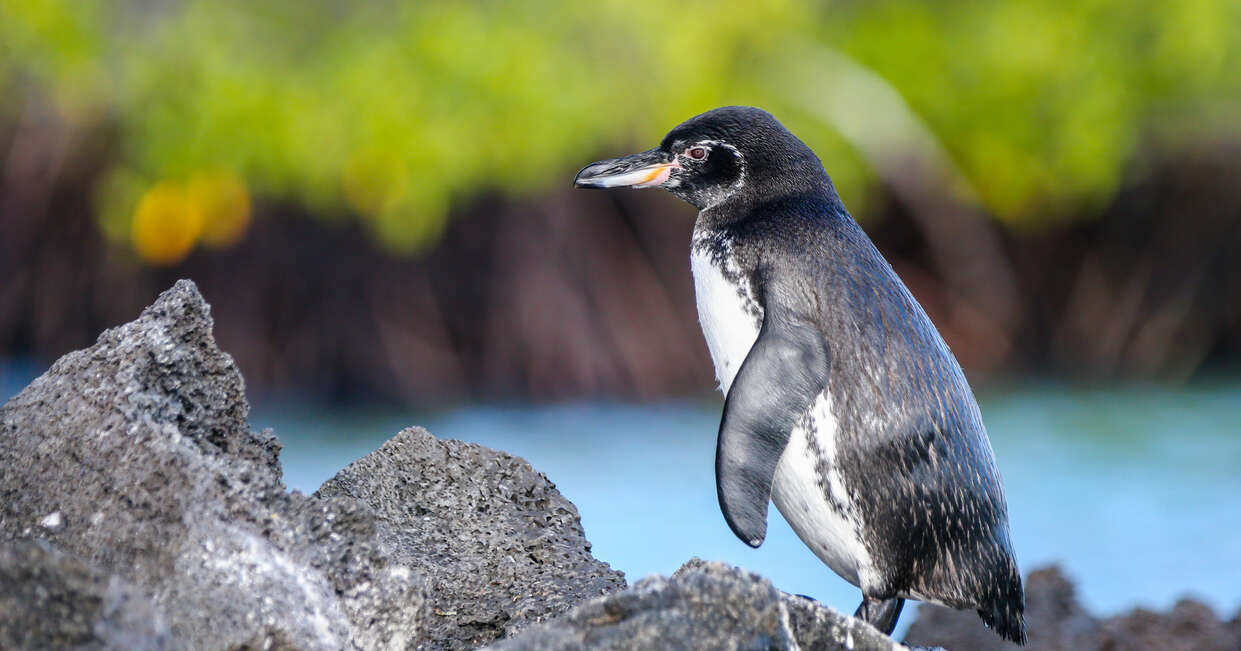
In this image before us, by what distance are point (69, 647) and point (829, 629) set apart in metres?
0.65

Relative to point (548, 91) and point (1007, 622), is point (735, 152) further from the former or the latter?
point (548, 91)

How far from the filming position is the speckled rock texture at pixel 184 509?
3.16 ft

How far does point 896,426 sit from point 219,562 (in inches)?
32.0

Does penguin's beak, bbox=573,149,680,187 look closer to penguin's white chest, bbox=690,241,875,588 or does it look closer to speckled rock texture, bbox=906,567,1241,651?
penguin's white chest, bbox=690,241,875,588

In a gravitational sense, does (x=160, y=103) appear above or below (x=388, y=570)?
above

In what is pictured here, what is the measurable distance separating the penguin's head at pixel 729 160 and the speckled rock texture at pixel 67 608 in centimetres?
→ 92

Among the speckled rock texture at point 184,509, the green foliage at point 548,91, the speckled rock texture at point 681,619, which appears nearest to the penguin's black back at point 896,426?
the speckled rock texture at point 681,619

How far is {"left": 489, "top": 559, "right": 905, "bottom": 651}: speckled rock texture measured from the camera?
35.1 inches

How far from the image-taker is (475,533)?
4.72 feet

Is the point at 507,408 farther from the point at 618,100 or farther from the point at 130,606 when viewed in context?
the point at 130,606

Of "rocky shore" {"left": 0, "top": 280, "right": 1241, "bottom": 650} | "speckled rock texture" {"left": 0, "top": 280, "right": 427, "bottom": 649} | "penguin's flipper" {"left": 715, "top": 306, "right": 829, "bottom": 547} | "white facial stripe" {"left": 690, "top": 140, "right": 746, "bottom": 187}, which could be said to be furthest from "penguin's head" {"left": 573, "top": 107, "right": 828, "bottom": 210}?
"speckled rock texture" {"left": 0, "top": 280, "right": 427, "bottom": 649}

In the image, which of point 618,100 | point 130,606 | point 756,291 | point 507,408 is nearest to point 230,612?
point 130,606

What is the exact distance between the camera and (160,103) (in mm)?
5113

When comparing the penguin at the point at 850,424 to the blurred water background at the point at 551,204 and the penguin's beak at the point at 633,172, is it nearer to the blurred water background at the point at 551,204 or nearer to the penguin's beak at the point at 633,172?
the penguin's beak at the point at 633,172
